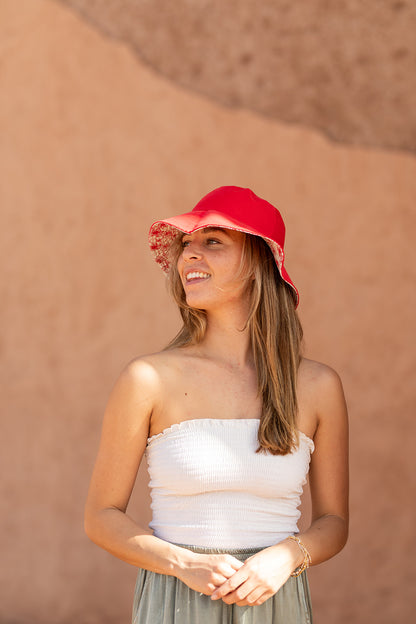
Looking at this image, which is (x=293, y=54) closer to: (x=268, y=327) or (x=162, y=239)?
(x=162, y=239)

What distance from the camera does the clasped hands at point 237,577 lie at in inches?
71.9

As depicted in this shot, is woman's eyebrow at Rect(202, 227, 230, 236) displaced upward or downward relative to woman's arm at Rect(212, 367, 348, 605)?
upward

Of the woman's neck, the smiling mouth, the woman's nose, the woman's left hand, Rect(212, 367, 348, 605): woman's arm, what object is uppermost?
the woman's nose

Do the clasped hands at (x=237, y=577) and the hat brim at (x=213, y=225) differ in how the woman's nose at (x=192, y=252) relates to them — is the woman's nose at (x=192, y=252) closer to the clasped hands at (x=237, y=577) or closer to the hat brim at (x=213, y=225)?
the hat brim at (x=213, y=225)

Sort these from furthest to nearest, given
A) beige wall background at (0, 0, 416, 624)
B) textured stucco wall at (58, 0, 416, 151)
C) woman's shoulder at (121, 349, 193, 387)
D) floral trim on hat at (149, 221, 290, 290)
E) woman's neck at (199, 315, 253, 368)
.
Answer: textured stucco wall at (58, 0, 416, 151)
beige wall background at (0, 0, 416, 624)
floral trim on hat at (149, 221, 290, 290)
woman's neck at (199, 315, 253, 368)
woman's shoulder at (121, 349, 193, 387)

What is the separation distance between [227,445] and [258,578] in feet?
1.05

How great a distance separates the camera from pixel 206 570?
184 cm

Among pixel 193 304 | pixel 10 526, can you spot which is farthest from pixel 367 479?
pixel 193 304

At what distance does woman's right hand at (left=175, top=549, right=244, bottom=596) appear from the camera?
1.83 m

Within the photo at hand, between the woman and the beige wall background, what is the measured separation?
1.78 metres

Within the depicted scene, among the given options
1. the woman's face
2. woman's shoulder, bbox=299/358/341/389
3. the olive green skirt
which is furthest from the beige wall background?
the olive green skirt

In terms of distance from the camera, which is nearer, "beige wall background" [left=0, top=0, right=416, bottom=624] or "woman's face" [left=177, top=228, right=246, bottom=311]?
"woman's face" [left=177, top=228, right=246, bottom=311]

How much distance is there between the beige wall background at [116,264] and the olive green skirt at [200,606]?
1929 millimetres

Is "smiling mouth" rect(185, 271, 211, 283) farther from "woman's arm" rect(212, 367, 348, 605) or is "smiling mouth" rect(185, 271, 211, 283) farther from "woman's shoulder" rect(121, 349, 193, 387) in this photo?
"woman's arm" rect(212, 367, 348, 605)
